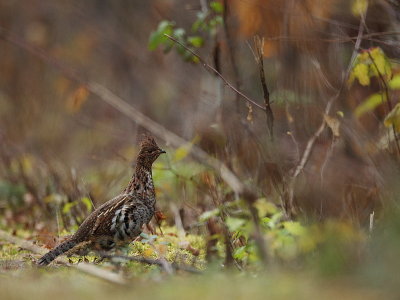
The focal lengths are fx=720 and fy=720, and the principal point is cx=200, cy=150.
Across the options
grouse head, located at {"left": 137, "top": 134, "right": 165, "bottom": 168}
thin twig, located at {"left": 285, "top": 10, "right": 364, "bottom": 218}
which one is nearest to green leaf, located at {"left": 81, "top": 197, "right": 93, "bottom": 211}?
grouse head, located at {"left": 137, "top": 134, "right": 165, "bottom": 168}

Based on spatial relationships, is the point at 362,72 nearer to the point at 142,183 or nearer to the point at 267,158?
the point at 267,158

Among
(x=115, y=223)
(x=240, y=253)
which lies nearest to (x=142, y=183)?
(x=115, y=223)

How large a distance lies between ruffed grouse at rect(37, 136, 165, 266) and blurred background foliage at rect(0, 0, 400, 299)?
7.2 inches

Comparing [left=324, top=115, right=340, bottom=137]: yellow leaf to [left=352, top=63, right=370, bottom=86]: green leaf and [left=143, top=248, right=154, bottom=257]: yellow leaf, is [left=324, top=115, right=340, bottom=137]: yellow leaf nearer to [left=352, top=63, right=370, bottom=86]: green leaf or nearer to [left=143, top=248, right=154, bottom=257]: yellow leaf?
[left=352, top=63, right=370, bottom=86]: green leaf

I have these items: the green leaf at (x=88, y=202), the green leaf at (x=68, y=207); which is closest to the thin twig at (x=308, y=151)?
the green leaf at (x=88, y=202)

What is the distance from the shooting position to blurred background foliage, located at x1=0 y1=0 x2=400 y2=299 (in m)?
4.67

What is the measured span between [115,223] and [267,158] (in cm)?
145

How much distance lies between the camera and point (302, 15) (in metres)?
7.40

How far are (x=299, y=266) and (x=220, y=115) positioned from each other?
2.75m

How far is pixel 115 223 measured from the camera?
5828 mm

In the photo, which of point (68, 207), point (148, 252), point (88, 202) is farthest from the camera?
point (68, 207)

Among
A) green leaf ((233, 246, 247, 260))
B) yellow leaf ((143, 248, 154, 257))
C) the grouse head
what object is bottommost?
yellow leaf ((143, 248, 154, 257))

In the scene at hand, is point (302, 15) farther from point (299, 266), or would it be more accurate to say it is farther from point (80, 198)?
point (299, 266)

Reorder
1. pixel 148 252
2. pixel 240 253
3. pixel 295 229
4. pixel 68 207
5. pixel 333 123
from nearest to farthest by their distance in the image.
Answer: pixel 295 229 < pixel 240 253 < pixel 333 123 < pixel 148 252 < pixel 68 207
